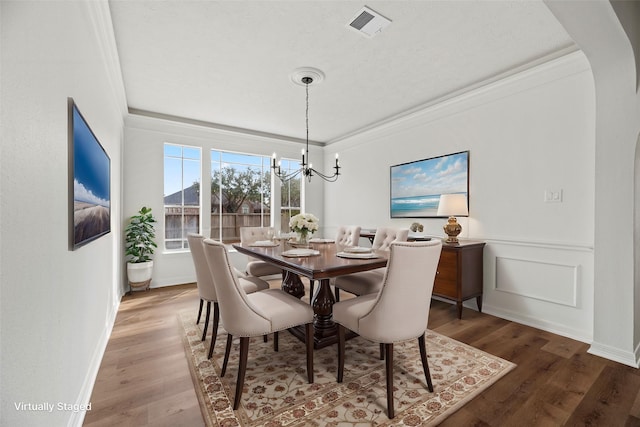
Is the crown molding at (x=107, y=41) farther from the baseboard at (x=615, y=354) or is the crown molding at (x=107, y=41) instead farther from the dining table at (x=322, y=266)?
the baseboard at (x=615, y=354)

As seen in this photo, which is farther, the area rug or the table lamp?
the table lamp

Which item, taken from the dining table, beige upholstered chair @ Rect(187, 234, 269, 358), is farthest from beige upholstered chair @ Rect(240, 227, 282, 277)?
beige upholstered chair @ Rect(187, 234, 269, 358)

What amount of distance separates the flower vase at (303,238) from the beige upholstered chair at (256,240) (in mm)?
565

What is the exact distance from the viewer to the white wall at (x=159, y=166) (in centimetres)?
425

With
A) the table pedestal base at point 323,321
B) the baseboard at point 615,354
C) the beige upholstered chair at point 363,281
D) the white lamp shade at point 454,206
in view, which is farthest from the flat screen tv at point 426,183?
the table pedestal base at point 323,321

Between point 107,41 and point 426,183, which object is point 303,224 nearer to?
point 426,183

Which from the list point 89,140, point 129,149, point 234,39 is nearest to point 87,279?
point 89,140

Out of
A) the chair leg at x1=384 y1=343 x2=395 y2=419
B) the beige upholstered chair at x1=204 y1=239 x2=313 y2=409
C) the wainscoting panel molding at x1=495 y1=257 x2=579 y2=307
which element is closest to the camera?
the chair leg at x1=384 y1=343 x2=395 y2=419

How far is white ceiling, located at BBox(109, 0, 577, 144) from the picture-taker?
6.97ft

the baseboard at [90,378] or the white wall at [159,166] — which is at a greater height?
the white wall at [159,166]

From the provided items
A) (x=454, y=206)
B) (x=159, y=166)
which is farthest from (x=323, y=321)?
(x=159, y=166)

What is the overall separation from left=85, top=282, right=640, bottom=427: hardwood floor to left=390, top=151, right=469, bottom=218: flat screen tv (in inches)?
62.5

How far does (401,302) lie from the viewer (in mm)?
1720

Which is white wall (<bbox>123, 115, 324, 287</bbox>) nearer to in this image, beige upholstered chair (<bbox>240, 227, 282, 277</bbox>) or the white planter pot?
the white planter pot
